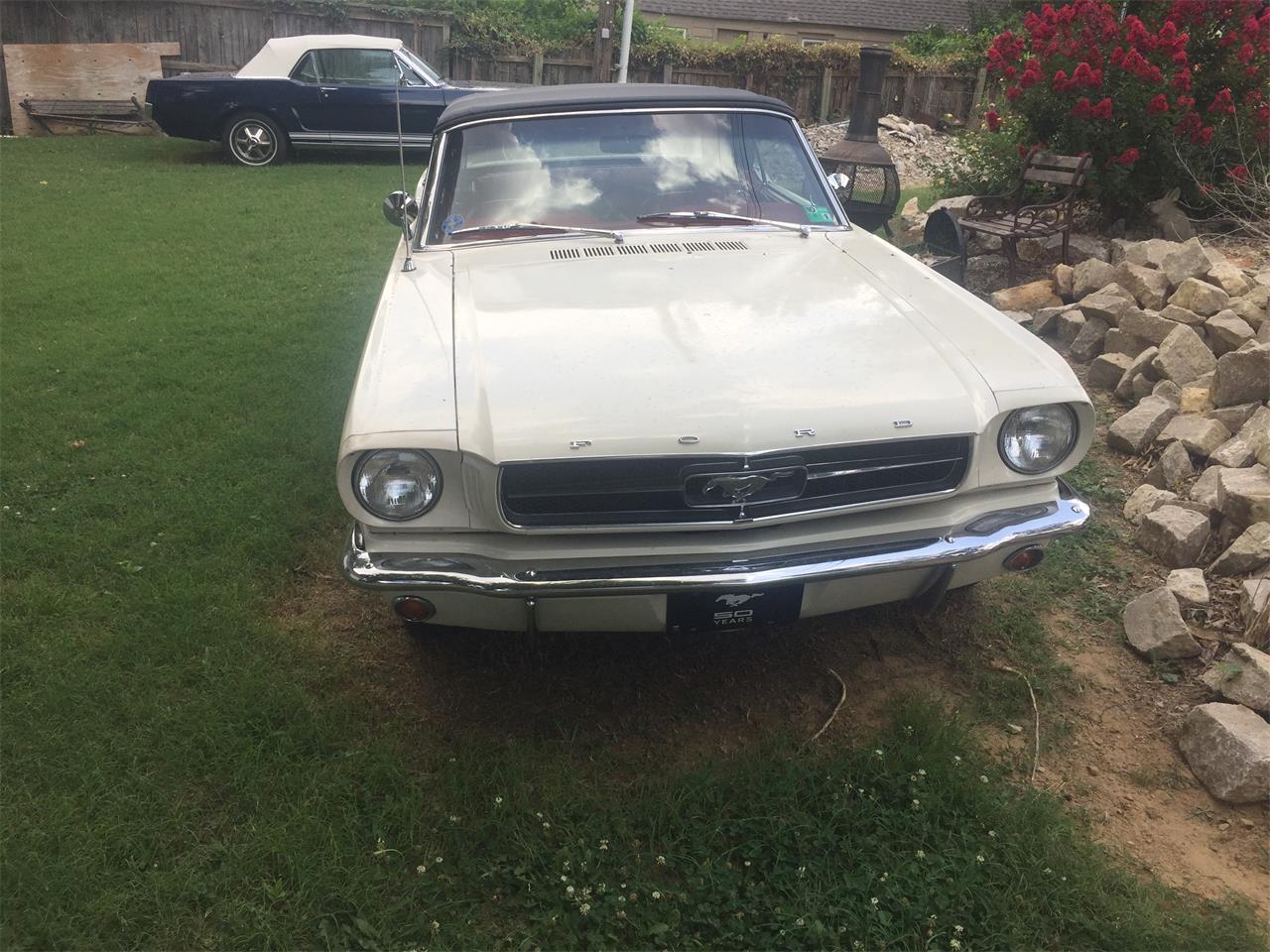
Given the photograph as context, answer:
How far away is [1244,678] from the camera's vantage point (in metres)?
2.97

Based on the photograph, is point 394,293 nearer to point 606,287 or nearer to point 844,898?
point 606,287

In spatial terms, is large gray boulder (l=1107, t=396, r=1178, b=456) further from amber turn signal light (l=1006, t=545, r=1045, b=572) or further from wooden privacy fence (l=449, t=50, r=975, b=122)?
wooden privacy fence (l=449, t=50, r=975, b=122)

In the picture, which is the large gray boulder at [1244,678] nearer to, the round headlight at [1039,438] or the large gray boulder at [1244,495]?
the large gray boulder at [1244,495]

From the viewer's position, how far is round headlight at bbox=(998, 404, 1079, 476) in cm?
280

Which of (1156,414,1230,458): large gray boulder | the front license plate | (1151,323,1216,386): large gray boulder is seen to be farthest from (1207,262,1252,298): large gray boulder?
the front license plate

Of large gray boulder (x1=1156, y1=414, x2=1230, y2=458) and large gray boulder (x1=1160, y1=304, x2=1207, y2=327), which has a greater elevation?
large gray boulder (x1=1160, y1=304, x2=1207, y2=327)

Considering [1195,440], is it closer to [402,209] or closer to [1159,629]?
[1159,629]

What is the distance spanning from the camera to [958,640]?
136 inches

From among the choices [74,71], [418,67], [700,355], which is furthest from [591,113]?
[74,71]

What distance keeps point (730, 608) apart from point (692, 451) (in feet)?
1.49

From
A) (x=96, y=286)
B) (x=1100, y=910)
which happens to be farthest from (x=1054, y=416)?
(x=96, y=286)

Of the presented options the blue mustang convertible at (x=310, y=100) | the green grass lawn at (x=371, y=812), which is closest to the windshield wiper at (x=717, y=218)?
the green grass lawn at (x=371, y=812)

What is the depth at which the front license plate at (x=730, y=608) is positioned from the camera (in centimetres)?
262

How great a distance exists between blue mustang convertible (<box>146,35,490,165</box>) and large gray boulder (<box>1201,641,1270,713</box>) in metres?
10.9
